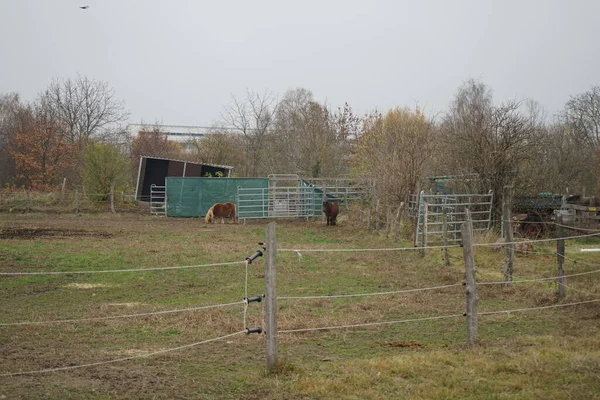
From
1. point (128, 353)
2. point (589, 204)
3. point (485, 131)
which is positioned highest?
point (485, 131)

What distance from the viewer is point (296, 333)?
24.7ft

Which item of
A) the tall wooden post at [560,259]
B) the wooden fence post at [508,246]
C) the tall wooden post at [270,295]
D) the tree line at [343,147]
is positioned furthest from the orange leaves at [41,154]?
the tall wooden post at [270,295]

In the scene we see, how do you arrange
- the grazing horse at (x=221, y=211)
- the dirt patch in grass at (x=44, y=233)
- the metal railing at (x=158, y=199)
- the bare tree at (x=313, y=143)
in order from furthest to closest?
the bare tree at (x=313, y=143), the metal railing at (x=158, y=199), the grazing horse at (x=221, y=211), the dirt patch in grass at (x=44, y=233)

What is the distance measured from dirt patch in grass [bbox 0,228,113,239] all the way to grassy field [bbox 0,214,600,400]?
3409 mm

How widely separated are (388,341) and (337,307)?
1980 millimetres

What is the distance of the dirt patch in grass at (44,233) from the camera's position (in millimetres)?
18375

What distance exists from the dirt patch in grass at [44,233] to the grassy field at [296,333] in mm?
3409

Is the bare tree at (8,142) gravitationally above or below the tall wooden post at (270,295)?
above

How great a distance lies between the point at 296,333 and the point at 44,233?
1418 cm

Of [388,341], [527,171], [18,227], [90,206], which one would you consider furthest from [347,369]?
[90,206]

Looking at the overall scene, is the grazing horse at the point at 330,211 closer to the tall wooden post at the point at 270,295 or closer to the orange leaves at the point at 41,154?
the tall wooden post at the point at 270,295

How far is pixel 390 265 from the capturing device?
532 inches

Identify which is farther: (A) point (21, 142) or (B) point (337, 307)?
(A) point (21, 142)

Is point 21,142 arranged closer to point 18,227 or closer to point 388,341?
point 18,227
